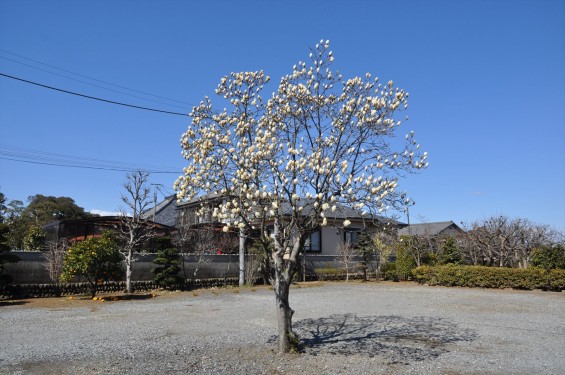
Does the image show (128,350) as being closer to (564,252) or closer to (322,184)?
(322,184)

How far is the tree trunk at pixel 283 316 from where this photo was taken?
630 cm

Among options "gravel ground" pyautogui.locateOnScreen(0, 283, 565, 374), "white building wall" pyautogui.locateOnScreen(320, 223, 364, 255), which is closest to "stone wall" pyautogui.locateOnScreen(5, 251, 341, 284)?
"gravel ground" pyautogui.locateOnScreen(0, 283, 565, 374)

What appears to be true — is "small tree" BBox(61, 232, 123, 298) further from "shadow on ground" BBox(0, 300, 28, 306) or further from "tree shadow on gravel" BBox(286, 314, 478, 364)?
"tree shadow on gravel" BBox(286, 314, 478, 364)

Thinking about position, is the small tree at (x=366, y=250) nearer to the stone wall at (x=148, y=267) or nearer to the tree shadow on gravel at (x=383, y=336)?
the stone wall at (x=148, y=267)

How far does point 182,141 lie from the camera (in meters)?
6.79

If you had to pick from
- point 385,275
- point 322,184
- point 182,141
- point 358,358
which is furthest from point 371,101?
point 385,275

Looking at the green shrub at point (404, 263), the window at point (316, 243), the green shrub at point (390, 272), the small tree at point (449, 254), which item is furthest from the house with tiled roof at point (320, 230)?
the small tree at point (449, 254)

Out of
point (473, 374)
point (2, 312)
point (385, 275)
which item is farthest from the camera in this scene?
point (385, 275)

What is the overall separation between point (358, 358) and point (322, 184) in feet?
8.85

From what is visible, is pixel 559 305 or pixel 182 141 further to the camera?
pixel 559 305

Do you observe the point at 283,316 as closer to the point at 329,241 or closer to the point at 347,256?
the point at 347,256

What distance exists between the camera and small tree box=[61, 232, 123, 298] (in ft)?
42.2

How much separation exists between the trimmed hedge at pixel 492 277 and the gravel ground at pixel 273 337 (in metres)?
3.60

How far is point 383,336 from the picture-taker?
304 inches
